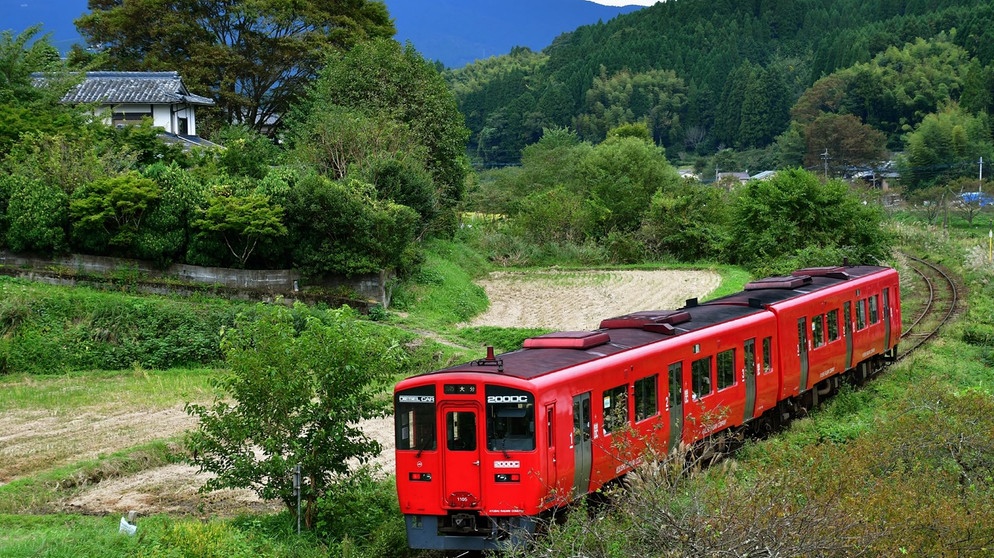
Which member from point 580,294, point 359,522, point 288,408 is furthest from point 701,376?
point 580,294

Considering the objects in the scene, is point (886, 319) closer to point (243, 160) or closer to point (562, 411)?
point (562, 411)

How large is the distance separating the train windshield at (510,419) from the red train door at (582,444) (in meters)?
0.83

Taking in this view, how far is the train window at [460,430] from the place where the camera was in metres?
11.4

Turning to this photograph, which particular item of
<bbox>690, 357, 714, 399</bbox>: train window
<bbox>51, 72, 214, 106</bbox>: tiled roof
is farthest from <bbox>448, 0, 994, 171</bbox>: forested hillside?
<bbox>690, 357, 714, 399</bbox>: train window

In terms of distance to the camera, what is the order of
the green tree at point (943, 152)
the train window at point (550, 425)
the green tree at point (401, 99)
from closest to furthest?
the train window at point (550, 425) < the green tree at point (401, 99) < the green tree at point (943, 152)

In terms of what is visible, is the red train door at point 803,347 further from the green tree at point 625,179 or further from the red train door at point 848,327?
the green tree at point 625,179

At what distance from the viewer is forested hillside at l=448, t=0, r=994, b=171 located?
9212 cm

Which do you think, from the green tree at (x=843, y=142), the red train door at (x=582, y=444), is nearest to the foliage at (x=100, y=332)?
the red train door at (x=582, y=444)

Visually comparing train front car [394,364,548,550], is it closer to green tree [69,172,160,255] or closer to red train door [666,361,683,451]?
red train door [666,361,683,451]

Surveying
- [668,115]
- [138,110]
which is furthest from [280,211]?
[668,115]

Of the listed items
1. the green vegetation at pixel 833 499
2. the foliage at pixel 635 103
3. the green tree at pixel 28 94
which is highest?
the foliage at pixel 635 103

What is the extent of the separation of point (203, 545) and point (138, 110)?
1333 inches

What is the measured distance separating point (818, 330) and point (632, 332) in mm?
5292

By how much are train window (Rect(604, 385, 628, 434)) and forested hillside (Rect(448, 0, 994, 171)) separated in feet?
250
